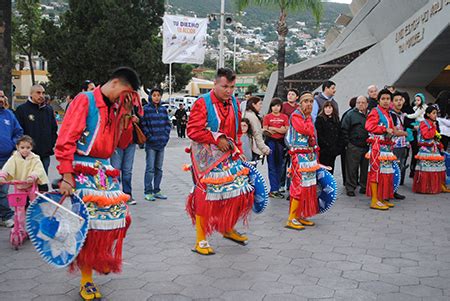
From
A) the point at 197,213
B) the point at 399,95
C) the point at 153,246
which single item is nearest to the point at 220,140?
the point at 197,213

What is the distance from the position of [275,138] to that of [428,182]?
118 inches

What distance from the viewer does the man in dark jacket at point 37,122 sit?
6750mm

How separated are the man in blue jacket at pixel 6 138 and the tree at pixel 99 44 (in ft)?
74.1

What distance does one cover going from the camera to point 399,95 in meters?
8.59

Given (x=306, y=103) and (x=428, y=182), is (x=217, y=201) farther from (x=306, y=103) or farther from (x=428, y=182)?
(x=428, y=182)

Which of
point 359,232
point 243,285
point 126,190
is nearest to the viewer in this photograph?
point 243,285

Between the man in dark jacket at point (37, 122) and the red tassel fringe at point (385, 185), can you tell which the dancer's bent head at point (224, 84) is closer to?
the man in dark jacket at point (37, 122)

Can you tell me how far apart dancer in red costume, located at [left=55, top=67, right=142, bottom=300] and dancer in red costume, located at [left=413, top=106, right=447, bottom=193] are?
21.4 ft

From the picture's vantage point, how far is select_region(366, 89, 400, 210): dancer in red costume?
24.6 ft

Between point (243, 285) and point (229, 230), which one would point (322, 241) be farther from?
point (243, 285)

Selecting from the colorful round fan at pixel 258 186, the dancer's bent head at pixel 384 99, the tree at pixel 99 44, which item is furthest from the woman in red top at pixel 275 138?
the tree at pixel 99 44

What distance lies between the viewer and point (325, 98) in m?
8.83

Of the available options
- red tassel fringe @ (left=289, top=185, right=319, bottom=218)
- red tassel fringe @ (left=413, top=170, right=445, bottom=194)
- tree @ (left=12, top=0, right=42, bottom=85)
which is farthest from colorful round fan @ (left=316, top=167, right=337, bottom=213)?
tree @ (left=12, top=0, right=42, bottom=85)

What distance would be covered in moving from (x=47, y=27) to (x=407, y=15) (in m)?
21.5
